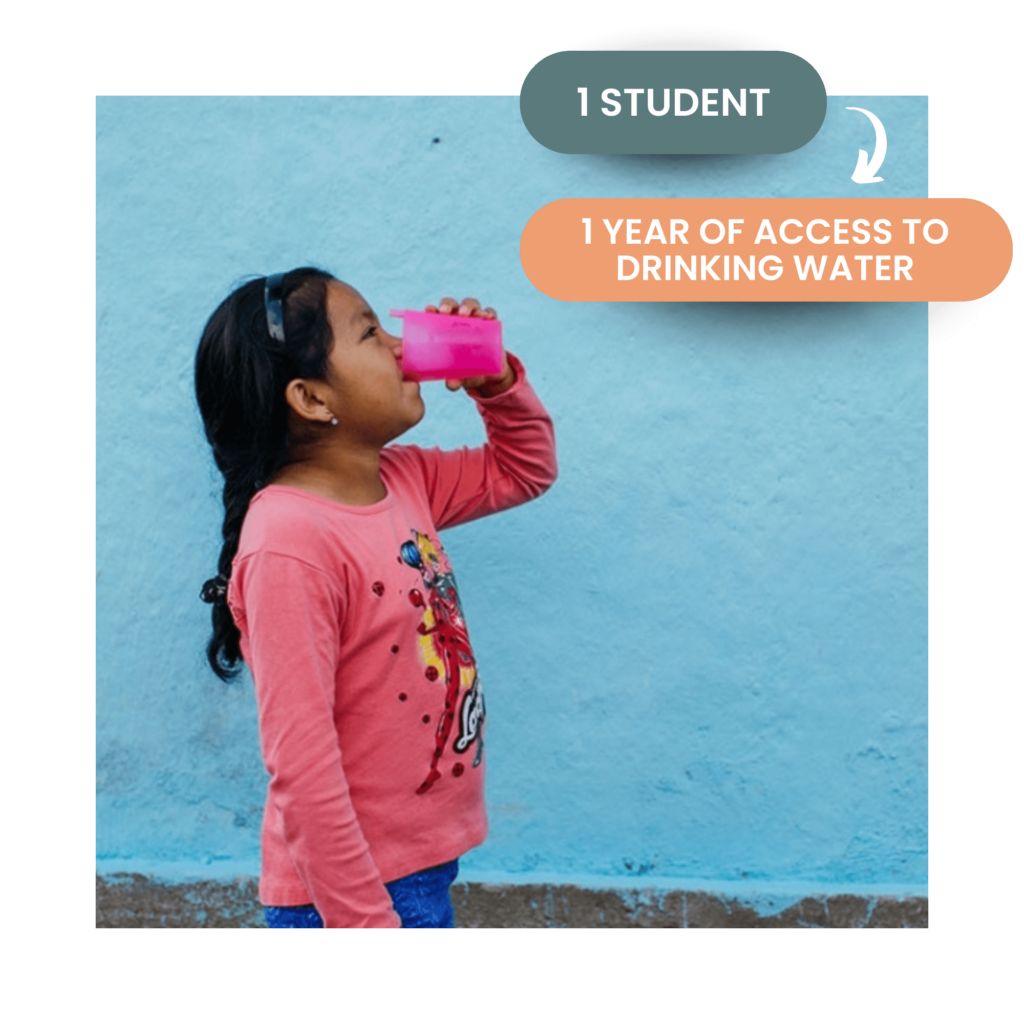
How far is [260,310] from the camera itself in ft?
5.39

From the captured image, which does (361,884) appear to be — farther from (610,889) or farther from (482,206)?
(482,206)

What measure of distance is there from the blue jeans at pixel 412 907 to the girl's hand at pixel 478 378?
0.68 metres

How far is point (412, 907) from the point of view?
1.64m

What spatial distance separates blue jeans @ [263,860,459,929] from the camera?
1.60 m

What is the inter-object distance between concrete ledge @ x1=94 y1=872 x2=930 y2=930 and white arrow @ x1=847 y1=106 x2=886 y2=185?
1476mm

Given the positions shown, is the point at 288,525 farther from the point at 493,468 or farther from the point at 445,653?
the point at 493,468

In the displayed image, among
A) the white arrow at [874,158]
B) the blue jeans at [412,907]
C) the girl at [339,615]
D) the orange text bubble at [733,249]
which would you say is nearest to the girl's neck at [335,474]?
the girl at [339,615]

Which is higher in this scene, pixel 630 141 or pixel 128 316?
pixel 630 141

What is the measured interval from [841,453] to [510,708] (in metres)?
0.87

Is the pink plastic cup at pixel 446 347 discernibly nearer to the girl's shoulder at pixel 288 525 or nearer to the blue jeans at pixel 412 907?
the girl's shoulder at pixel 288 525

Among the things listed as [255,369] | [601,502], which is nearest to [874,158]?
[601,502]

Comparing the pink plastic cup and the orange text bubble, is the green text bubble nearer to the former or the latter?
the orange text bubble

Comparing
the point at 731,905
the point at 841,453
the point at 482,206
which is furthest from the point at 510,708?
the point at 482,206

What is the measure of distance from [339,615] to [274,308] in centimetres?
43
